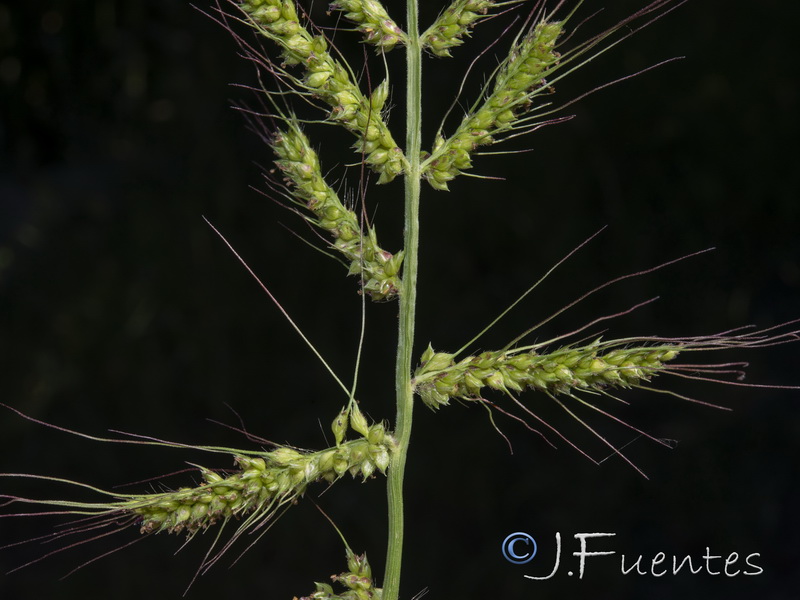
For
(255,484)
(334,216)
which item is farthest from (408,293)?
(255,484)

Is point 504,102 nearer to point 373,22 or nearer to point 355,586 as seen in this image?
point 373,22

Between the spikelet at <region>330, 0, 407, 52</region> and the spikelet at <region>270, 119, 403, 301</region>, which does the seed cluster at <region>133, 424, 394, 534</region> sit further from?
the spikelet at <region>330, 0, 407, 52</region>

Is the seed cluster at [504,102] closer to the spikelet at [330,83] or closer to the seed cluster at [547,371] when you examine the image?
the spikelet at [330,83]

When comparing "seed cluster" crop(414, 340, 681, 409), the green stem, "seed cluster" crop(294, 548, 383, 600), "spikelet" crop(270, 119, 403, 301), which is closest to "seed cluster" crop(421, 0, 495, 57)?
the green stem

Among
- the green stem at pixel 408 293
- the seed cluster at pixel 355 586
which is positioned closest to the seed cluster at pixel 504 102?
the green stem at pixel 408 293

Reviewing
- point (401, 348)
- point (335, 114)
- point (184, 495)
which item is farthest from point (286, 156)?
point (184, 495)

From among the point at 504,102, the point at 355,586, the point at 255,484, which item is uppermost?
the point at 504,102
